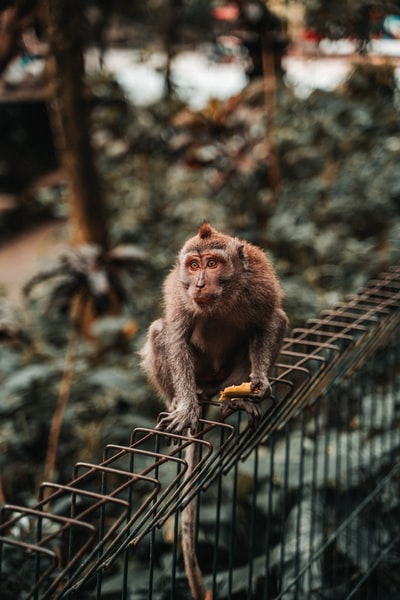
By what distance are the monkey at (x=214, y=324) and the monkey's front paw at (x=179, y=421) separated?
0.33 feet

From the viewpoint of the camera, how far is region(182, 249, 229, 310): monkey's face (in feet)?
8.22

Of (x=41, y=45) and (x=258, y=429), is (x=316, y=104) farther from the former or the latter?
(x=258, y=429)

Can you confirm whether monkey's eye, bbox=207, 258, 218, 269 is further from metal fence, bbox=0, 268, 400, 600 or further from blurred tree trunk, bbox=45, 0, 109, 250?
blurred tree trunk, bbox=45, 0, 109, 250

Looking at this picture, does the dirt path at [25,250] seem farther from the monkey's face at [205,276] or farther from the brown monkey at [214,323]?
the monkey's face at [205,276]

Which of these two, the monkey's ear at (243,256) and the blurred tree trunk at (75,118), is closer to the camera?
the monkey's ear at (243,256)

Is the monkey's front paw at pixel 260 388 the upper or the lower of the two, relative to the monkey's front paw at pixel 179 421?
upper

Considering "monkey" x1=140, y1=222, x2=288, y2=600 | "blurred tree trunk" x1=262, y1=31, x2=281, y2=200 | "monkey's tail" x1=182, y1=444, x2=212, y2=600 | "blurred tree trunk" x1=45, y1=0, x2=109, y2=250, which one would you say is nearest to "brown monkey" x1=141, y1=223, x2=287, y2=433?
"monkey" x1=140, y1=222, x2=288, y2=600

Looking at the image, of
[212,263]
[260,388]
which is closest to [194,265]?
[212,263]

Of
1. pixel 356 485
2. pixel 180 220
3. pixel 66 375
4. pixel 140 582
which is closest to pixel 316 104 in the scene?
pixel 180 220

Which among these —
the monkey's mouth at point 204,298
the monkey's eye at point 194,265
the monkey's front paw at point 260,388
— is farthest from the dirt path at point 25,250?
the monkey's front paw at point 260,388

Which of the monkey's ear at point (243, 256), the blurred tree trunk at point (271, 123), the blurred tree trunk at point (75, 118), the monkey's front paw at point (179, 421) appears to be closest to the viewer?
the monkey's front paw at point (179, 421)

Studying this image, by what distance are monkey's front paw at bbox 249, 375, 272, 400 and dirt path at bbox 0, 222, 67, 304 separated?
570 centimetres

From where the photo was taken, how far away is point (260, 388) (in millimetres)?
2365

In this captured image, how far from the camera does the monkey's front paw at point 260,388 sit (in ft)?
7.48
